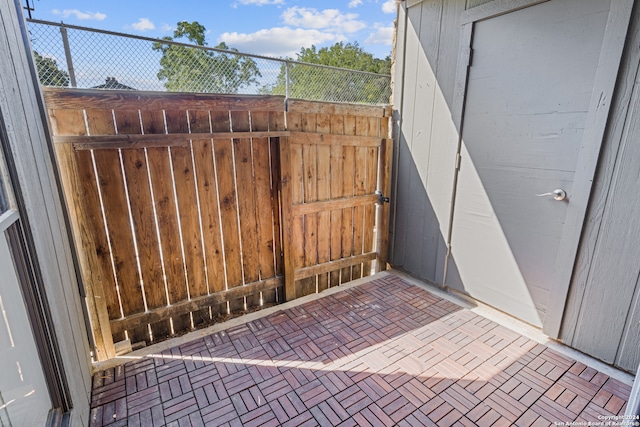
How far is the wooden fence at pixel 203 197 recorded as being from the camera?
6.21 ft

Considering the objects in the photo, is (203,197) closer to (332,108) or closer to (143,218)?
(143,218)

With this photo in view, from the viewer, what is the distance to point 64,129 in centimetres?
176

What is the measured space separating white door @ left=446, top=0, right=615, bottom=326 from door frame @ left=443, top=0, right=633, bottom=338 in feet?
0.12

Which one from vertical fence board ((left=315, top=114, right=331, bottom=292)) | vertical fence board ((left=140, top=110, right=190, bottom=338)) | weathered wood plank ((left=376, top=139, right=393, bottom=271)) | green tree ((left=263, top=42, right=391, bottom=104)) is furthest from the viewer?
green tree ((left=263, top=42, right=391, bottom=104))

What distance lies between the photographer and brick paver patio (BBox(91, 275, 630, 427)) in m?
1.64

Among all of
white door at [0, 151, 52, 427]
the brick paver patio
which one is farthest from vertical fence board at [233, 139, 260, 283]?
white door at [0, 151, 52, 427]

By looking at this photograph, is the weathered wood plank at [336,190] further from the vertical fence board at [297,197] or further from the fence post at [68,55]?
the fence post at [68,55]

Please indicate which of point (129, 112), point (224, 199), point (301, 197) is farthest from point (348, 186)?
point (129, 112)

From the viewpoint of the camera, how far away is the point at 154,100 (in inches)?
76.0

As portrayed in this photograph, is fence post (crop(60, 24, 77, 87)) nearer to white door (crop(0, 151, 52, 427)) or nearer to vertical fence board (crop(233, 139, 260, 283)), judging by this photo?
vertical fence board (crop(233, 139, 260, 283))

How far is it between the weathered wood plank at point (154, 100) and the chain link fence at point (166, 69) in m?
0.38

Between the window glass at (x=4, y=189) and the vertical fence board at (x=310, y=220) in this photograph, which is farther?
the vertical fence board at (x=310, y=220)

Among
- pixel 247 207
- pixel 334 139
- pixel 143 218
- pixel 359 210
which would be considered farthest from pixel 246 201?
pixel 359 210

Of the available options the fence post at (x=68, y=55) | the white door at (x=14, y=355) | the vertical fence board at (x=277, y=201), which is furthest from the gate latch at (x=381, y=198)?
the fence post at (x=68, y=55)
